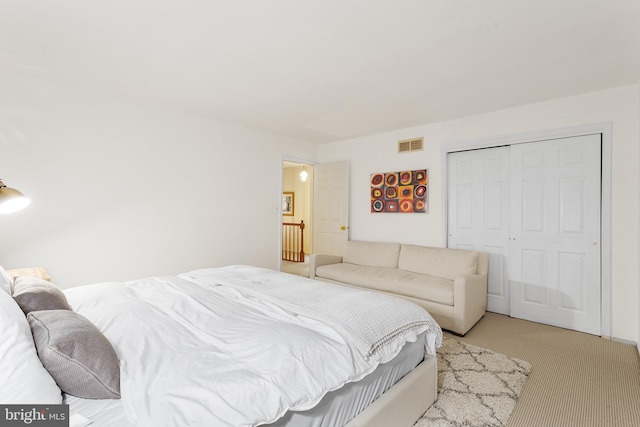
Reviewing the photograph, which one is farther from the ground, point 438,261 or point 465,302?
point 438,261

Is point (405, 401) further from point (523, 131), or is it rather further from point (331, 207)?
point (331, 207)

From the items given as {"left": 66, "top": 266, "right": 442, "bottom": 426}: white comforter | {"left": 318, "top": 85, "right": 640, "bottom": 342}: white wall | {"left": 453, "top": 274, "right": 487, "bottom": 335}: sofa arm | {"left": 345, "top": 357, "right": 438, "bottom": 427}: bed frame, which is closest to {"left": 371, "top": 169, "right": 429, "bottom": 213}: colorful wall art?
{"left": 318, "top": 85, "right": 640, "bottom": 342}: white wall

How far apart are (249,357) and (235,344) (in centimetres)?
15

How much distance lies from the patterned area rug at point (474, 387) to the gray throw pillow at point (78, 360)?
5.36ft

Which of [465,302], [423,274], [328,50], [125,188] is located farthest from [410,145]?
[125,188]

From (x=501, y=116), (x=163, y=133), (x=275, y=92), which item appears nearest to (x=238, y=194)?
(x=163, y=133)

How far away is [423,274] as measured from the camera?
395 cm

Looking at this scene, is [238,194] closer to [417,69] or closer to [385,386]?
[417,69]

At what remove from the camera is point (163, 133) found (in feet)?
12.3

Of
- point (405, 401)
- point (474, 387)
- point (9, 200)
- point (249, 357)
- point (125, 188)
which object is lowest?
point (474, 387)

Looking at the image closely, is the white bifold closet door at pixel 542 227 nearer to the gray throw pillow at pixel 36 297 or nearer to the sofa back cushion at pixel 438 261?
the sofa back cushion at pixel 438 261

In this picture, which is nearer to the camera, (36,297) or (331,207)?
(36,297)

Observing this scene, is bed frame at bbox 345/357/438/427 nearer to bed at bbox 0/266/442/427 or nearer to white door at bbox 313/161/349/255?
bed at bbox 0/266/442/427

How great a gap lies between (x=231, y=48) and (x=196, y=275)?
1.87 m
